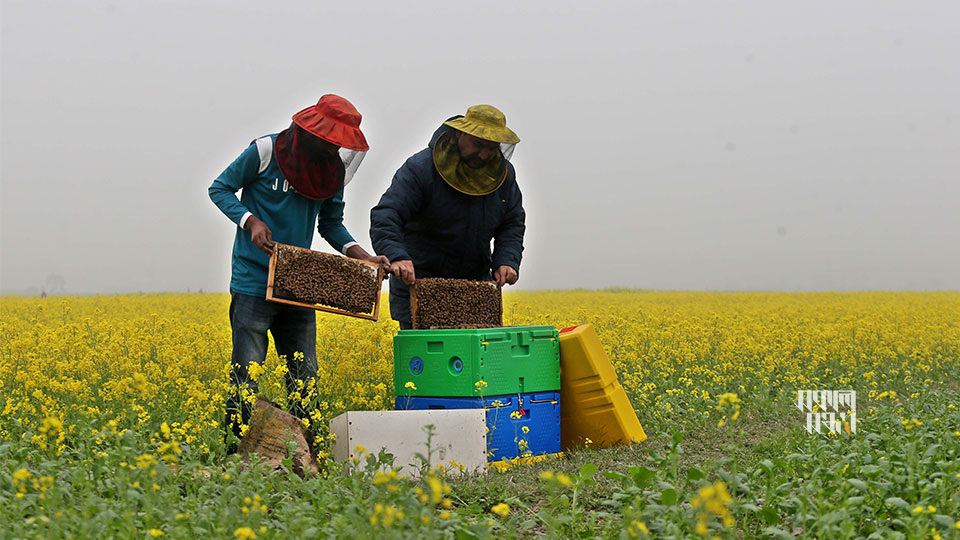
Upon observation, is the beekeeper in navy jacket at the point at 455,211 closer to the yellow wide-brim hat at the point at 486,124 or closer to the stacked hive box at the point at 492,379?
the yellow wide-brim hat at the point at 486,124

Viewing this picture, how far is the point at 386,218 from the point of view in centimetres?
649

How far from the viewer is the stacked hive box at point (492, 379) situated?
237 inches

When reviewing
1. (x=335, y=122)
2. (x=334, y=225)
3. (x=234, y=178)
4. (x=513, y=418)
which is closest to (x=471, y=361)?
(x=513, y=418)

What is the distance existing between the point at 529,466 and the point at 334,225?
2275 mm

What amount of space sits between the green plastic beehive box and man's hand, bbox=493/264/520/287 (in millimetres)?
687

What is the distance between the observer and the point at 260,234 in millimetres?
5543

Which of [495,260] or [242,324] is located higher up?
[495,260]

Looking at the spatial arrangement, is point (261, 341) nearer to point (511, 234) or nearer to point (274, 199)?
point (274, 199)

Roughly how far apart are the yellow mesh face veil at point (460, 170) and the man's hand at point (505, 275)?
713 mm

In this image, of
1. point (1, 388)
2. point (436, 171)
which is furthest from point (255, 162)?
point (1, 388)

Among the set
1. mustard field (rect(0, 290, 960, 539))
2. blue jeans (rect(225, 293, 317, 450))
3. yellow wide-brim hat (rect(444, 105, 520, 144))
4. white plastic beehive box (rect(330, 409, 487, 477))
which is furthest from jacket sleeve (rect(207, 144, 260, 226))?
white plastic beehive box (rect(330, 409, 487, 477))

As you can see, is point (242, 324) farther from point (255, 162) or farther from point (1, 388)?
point (1, 388)

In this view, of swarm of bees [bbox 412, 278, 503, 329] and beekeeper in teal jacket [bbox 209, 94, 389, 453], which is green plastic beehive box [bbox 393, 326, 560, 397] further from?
beekeeper in teal jacket [bbox 209, 94, 389, 453]

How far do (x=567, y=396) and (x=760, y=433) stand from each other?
211 centimetres
